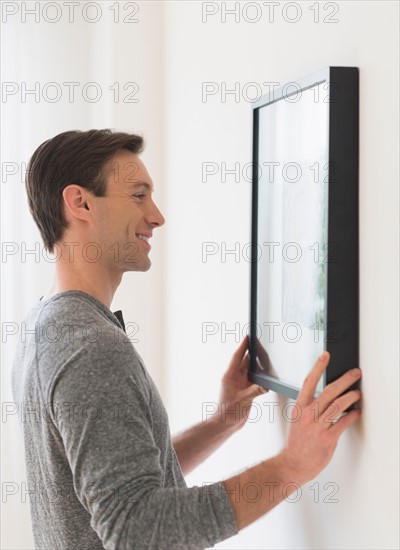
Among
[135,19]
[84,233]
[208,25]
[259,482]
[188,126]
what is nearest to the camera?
[259,482]

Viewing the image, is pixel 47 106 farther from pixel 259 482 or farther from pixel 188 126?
pixel 259 482

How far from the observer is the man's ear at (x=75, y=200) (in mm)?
1335

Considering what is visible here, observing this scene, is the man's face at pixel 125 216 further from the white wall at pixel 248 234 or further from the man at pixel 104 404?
the white wall at pixel 248 234

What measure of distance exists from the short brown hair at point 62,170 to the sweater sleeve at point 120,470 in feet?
1.16

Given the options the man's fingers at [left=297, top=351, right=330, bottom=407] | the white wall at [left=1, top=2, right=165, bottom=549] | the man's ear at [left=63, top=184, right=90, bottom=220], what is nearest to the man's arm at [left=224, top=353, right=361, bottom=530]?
the man's fingers at [left=297, top=351, right=330, bottom=407]

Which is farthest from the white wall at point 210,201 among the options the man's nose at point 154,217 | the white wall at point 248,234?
the man's nose at point 154,217

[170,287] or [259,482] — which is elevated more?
[170,287]

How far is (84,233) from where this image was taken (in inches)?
52.7

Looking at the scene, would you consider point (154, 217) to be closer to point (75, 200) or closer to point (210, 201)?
point (75, 200)

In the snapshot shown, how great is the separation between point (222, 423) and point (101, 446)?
1.88 feet

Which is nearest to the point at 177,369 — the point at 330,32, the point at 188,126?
the point at 188,126

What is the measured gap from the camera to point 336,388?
3.65 feet

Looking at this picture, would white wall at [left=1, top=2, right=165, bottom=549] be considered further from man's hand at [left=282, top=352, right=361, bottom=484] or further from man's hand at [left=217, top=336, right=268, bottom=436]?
man's hand at [left=282, top=352, right=361, bottom=484]

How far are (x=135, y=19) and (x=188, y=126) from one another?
50 cm
